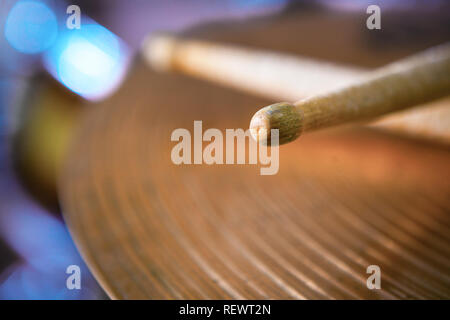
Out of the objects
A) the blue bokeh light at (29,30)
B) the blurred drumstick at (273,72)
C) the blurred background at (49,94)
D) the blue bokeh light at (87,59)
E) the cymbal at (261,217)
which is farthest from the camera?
the blue bokeh light at (29,30)

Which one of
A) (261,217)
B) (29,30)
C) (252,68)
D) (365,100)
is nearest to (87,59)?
(29,30)

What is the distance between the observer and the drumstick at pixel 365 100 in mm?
318

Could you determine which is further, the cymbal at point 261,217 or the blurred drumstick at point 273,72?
the blurred drumstick at point 273,72

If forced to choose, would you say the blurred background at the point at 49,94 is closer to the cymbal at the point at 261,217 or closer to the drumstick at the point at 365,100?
the cymbal at the point at 261,217

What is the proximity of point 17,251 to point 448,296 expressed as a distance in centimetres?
114

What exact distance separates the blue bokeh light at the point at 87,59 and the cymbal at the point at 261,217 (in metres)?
0.67

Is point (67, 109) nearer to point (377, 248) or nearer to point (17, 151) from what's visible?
point (17, 151)

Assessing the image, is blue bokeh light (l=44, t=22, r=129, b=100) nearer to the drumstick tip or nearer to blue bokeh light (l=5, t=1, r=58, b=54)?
blue bokeh light (l=5, t=1, r=58, b=54)

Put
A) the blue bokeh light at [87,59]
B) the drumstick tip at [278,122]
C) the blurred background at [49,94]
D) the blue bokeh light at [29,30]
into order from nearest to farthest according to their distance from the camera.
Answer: the drumstick tip at [278,122] < the blurred background at [49,94] < the blue bokeh light at [87,59] < the blue bokeh light at [29,30]

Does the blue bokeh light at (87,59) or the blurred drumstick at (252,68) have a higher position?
the blue bokeh light at (87,59)

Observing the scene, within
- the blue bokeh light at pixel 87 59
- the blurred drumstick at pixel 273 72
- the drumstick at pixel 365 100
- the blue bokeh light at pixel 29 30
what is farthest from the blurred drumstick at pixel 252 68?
the blue bokeh light at pixel 29 30

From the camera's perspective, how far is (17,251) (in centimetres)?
117

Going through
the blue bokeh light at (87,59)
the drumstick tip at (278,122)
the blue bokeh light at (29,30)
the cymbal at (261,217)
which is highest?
the blue bokeh light at (29,30)

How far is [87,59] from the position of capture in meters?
1.53
